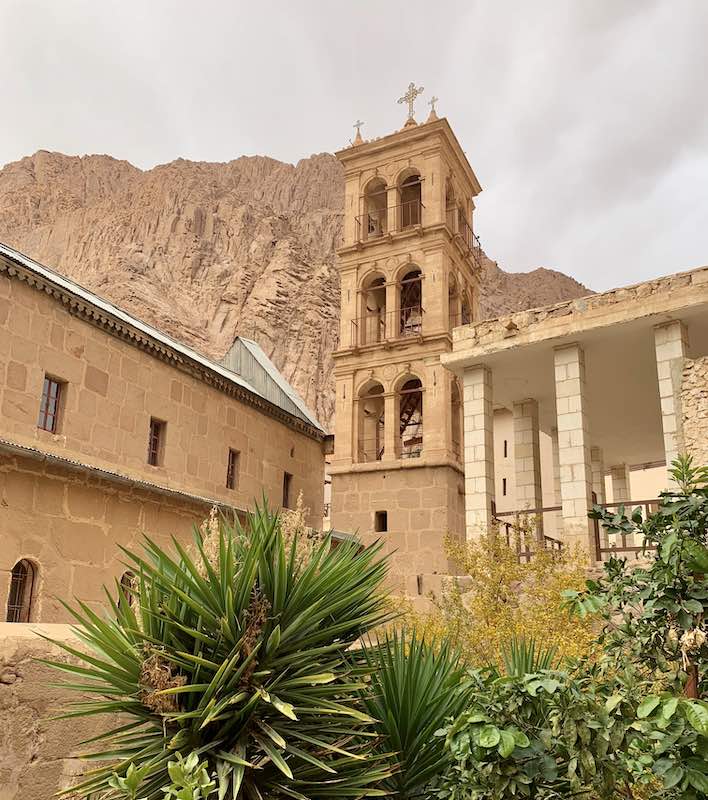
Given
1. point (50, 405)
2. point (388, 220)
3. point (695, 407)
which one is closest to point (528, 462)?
point (695, 407)

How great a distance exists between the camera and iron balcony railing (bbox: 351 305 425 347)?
75.8 ft

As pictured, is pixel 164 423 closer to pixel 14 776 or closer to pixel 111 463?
pixel 111 463

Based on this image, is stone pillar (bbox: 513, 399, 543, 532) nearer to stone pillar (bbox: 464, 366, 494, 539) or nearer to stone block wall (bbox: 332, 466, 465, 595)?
stone pillar (bbox: 464, 366, 494, 539)

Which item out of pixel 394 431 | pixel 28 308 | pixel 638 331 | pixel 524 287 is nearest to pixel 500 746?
pixel 638 331

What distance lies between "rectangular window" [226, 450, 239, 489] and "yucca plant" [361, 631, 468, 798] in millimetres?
14679

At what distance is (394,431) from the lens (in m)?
22.0

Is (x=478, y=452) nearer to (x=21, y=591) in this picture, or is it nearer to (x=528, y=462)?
(x=528, y=462)

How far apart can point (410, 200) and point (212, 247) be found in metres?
35.9

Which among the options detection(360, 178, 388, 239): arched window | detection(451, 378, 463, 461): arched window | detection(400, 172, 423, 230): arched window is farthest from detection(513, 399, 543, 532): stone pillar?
detection(400, 172, 423, 230): arched window

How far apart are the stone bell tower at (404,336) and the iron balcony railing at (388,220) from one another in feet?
0.13

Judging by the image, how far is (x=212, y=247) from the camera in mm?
57844

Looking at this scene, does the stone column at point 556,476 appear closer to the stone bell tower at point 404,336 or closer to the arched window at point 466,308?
the stone bell tower at point 404,336

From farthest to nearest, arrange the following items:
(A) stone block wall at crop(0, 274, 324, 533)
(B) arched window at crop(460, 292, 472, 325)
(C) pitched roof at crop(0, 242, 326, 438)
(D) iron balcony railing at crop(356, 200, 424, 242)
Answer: (B) arched window at crop(460, 292, 472, 325), (D) iron balcony railing at crop(356, 200, 424, 242), (C) pitched roof at crop(0, 242, 326, 438), (A) stone block wall at crop(0, 274, 324, 533)

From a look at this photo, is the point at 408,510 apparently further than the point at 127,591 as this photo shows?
Yes
